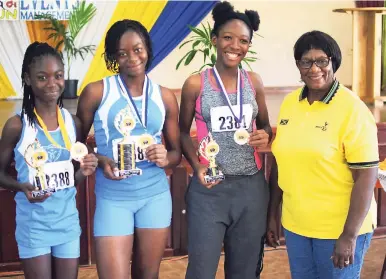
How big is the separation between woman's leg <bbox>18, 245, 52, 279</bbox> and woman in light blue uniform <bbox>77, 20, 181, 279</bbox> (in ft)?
0.67

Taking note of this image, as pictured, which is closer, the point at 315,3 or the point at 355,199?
the point at 355,199

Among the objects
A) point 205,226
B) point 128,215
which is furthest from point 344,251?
point 128,215

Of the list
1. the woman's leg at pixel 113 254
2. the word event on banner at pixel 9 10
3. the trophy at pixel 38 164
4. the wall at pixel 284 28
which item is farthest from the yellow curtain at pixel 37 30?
the woman's leg at pixel 113 254

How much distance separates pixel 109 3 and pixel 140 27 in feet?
18.1

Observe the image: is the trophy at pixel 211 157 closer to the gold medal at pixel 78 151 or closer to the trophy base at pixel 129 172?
the trophy base at pixel 129 172

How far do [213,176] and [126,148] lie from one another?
0.36 meters

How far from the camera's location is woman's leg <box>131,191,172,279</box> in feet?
7.37

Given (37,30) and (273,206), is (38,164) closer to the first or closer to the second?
(273,206)

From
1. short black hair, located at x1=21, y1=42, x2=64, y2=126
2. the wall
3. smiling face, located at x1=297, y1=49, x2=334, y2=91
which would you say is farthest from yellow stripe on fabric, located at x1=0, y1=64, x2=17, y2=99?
smiling face, located at x1=297, y1=49, x2=334, y2=91

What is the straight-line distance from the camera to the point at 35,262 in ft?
7.06

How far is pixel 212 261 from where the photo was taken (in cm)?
235

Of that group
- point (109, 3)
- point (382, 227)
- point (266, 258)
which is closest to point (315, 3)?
point (109, 3)

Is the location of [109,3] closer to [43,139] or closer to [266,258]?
[266,258]

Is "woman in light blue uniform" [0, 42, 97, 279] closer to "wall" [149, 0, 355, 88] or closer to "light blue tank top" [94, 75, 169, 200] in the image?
"light blue tank top" [94, 75, 169, 200]
